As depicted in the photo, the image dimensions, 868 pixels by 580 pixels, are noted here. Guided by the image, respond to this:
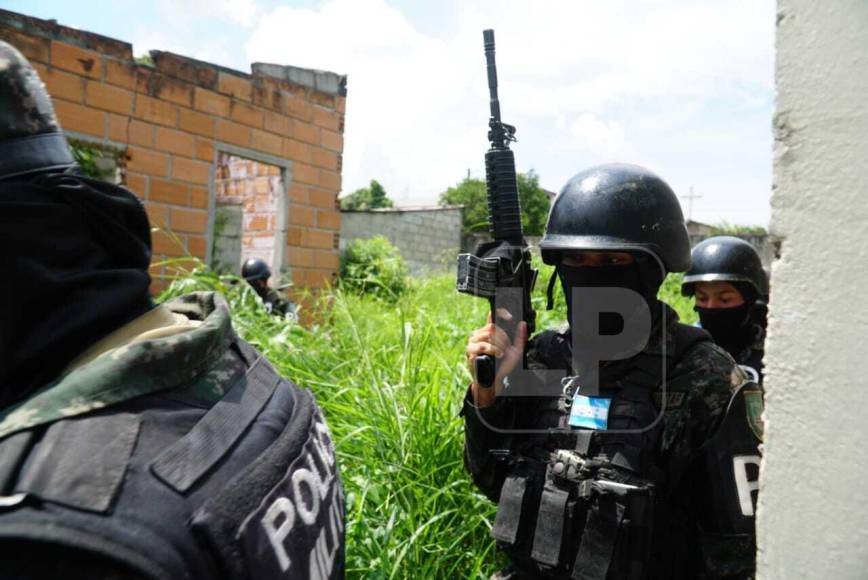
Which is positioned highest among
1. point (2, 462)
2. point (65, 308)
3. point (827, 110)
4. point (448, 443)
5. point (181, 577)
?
point (827, 110)

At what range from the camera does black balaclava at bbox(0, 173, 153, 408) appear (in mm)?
819

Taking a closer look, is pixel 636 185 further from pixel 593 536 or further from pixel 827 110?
pixel 827 110

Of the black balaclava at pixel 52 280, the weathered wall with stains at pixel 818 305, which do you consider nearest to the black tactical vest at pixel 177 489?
the black balaclava at pixel 52 280

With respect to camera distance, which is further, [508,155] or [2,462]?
[508,155]

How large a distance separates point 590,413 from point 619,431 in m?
0.09

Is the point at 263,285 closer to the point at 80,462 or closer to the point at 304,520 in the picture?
the point at 304,520

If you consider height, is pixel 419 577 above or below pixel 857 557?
below

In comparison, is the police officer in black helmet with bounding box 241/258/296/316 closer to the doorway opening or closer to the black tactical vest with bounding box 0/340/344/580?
the doorway opening

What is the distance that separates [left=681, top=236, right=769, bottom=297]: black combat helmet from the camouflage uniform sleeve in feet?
5.37

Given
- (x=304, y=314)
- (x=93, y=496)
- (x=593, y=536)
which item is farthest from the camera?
(x=304, y=314)

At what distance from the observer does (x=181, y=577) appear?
0.66 metres

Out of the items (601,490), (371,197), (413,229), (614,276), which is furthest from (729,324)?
(371,197)

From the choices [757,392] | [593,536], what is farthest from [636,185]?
[593,536]

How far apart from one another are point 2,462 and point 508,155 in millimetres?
1669
